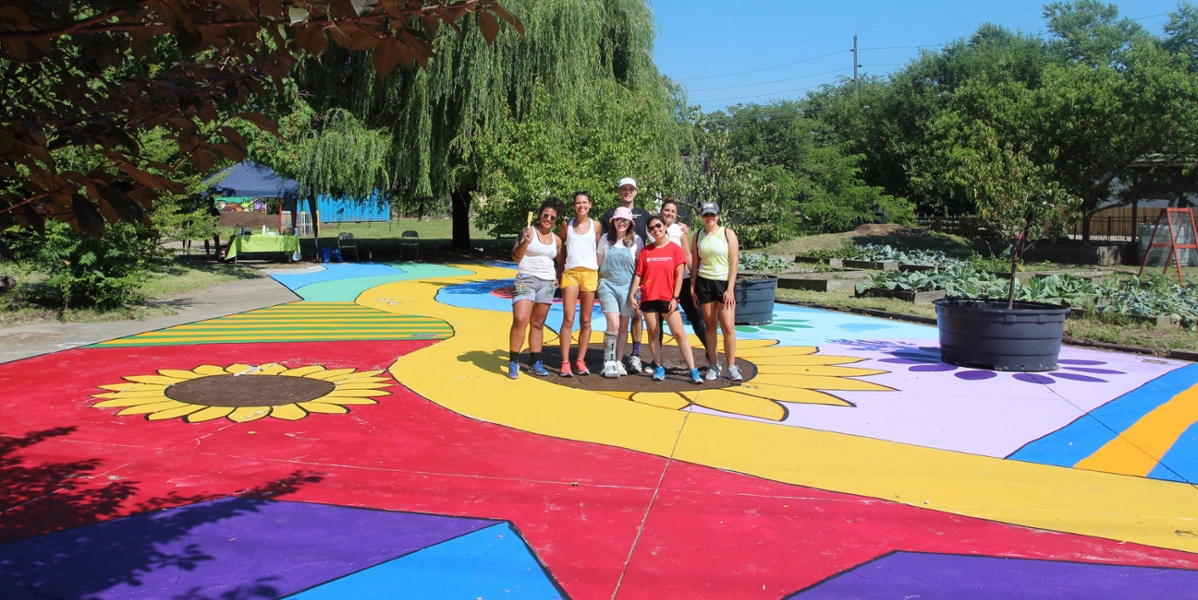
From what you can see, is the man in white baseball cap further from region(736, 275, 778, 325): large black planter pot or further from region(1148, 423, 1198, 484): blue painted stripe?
region(1148, 423, 1198, 484): blue painted stripe

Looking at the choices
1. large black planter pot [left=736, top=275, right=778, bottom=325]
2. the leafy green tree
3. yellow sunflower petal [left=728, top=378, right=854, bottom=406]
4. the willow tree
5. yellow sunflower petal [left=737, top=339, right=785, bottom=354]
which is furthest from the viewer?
the willow tree

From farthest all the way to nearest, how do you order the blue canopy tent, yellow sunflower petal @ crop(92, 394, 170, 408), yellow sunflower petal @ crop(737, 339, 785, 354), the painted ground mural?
the blue canopy tent → yellow sunflower petal @ crop(737, 339, 785, 354) → yellow sunflower petal @ crop(92, 394, 170, 408) → the painted ground mural

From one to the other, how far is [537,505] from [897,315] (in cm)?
924

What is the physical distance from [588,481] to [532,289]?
3.14m

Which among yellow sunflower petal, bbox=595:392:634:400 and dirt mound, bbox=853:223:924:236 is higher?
dirt mound, bbox=853:223:924:236

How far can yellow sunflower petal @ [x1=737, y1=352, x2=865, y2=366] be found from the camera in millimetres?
9297

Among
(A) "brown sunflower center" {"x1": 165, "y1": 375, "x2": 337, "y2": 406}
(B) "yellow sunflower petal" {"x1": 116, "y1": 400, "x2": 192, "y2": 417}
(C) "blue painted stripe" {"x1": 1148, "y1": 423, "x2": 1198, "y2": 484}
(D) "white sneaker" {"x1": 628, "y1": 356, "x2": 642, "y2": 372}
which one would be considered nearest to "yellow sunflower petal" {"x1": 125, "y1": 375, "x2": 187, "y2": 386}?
(A) "brown sunflower center" {"x1": 165, "y1": 375, "x2": 337, "y2": 406}

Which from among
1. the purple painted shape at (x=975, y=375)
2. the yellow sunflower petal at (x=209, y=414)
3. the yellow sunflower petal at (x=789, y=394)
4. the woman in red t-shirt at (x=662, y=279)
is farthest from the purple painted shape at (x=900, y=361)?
the yellow sunflower petal at (x=209, y=414)

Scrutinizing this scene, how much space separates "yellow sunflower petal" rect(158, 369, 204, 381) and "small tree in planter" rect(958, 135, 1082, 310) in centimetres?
795

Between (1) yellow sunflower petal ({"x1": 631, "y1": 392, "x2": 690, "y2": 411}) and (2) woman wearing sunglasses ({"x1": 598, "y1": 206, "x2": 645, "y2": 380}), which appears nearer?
(1) yellow sunflower petal ({"x1": 631, "y1": 392, "x2": 690, "y2": 411})

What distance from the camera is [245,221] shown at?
3594cm

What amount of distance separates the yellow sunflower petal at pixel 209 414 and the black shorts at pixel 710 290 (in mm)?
4195

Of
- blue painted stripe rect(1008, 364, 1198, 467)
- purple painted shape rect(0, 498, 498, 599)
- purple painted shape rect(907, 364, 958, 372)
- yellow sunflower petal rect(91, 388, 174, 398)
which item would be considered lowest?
purple painted shape rect(0, 498, 498, 599)

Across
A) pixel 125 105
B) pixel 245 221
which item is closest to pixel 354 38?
pixel 125 105
